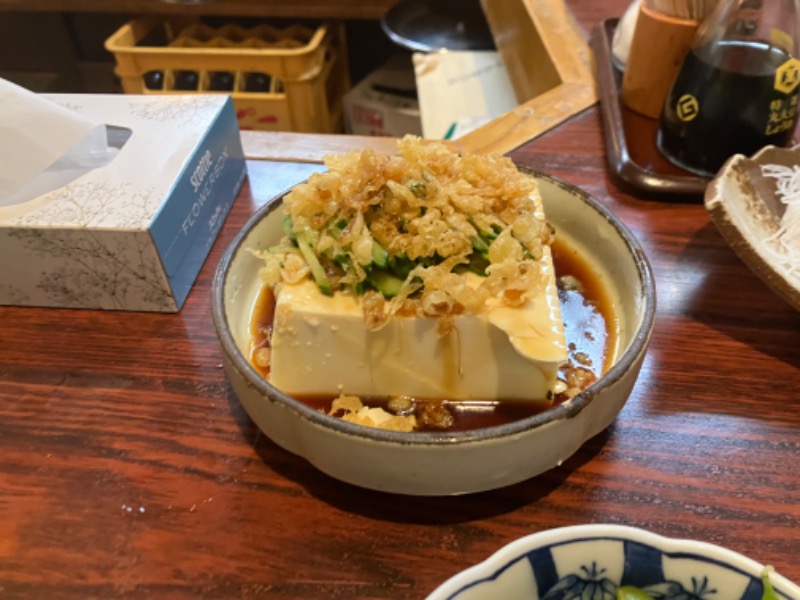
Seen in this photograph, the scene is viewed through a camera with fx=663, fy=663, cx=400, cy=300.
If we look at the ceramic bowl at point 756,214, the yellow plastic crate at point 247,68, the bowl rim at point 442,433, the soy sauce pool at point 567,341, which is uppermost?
the bowl rim at point 442,433

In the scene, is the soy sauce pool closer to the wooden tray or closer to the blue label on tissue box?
the blue label on tissue box

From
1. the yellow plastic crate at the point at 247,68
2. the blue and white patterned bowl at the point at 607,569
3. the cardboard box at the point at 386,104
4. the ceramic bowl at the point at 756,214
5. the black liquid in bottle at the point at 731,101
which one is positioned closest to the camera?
the blue and white patterned bowl at the point at 607,569

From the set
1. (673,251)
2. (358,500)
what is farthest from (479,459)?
(673,251)

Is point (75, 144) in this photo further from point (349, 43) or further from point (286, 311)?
point (349, 43)

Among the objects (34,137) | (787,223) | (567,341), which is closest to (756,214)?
(787,223)

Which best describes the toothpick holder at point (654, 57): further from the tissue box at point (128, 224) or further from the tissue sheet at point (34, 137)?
the tissue sheet at point (34, 137)

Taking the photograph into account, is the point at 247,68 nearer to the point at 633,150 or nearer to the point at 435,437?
the point at 633,150

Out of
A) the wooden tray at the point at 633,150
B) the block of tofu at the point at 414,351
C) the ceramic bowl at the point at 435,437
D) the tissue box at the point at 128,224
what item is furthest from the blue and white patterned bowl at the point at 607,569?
the wooden tray at the point at 633,150
